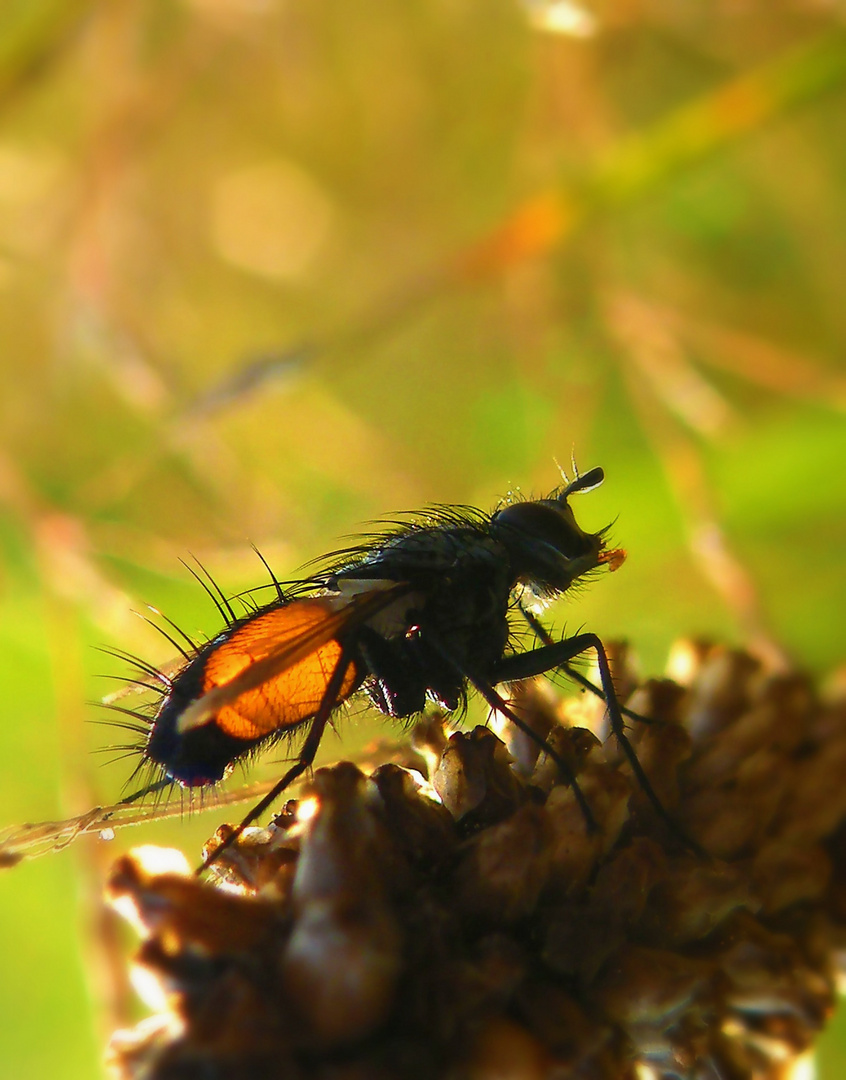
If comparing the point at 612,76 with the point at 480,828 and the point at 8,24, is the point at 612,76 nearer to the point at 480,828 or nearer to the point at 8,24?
the point at 8,24

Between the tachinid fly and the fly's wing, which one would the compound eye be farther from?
the fly's wing

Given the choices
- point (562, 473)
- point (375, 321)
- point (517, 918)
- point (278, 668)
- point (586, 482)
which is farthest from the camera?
point (375, 321)

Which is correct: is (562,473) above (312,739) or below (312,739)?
above

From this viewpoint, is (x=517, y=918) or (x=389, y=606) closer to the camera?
(x=517, y=918)

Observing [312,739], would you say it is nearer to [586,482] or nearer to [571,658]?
[571,658]

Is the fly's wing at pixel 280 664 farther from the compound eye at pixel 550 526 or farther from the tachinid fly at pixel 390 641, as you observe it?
the compound eye at pixel 550 526

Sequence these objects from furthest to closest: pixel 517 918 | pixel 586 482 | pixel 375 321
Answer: pixel 375 321, pixel 586 482, pixel 517 918

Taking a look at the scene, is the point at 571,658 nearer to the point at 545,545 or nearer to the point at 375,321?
the point at 545,545

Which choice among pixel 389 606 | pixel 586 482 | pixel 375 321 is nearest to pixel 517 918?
pixel 389 606

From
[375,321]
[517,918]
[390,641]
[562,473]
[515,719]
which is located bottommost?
[517,918]
